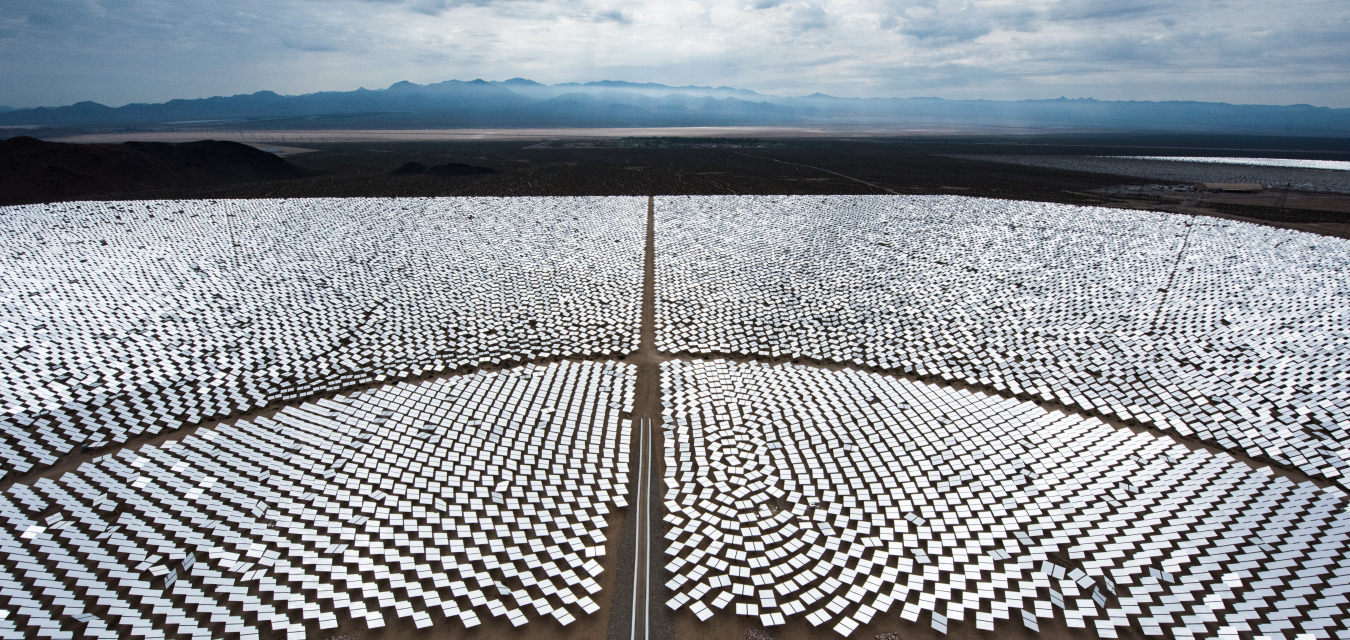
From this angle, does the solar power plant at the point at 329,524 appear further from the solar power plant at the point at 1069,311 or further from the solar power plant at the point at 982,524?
the solar power plant at the point at 1069,311

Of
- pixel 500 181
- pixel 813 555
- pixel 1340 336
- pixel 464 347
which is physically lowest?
pixel 813 555

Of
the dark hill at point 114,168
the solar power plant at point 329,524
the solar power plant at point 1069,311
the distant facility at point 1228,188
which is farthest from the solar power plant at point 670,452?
the distant facility at point 1228,188

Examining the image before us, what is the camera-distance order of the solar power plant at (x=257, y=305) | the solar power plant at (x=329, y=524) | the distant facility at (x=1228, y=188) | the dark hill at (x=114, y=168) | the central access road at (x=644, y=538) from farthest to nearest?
the distant facility at (x=1228, y=188) → the dark hill at (x=114, y=168) → the solar power plant at (x=257, y=305) → the central access road at (x=644, y=538) → the solar power plant at (x=329, y=524)

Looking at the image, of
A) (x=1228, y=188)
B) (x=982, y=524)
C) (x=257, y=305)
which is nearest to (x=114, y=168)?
(x=257, y=305)

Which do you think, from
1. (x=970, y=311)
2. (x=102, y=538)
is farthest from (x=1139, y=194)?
(x=102, y=538)

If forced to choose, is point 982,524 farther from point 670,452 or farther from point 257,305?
point 257,305

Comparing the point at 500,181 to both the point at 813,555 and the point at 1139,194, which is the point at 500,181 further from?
the point at 1139,194
